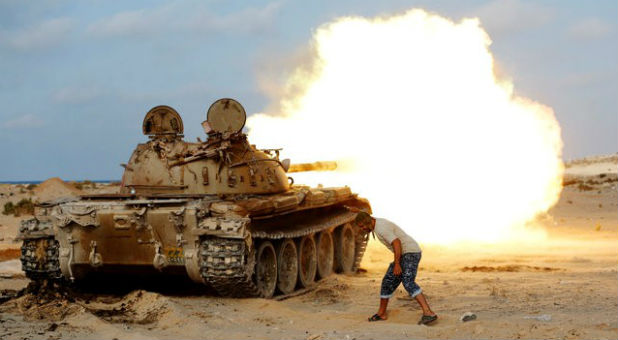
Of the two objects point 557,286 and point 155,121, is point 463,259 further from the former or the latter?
point 155,121

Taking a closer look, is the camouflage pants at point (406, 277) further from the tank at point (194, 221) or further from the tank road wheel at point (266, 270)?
the tank road wheel at point (266, 270)

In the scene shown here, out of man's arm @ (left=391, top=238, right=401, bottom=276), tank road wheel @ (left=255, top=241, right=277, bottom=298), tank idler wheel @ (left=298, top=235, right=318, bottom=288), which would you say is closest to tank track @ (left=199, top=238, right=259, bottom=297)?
tank road wheel @ (left=255, top=241, right=277, bottom=298)

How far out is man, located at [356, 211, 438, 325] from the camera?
1062 cm

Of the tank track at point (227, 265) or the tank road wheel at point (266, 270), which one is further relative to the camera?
the tank road wheel at point (266, 270)

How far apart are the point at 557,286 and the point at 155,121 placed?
7.97m

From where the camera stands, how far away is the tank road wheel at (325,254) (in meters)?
17.0

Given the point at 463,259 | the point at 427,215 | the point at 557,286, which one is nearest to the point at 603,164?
the point at 427,215

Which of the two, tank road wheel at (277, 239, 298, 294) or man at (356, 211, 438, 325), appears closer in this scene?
man at (356, 211, 438, 325)

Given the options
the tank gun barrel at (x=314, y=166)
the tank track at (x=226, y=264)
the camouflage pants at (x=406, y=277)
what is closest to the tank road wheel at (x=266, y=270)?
the tank track at (x=226, y=264)

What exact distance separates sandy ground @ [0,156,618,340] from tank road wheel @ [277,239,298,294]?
489mm

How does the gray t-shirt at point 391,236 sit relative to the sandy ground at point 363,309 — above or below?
above

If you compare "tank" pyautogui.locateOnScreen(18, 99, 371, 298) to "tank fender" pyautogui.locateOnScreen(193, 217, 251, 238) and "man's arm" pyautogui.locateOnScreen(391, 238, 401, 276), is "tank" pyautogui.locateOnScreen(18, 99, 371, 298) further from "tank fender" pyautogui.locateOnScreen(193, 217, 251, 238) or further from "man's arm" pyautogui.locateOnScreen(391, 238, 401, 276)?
"man's arm" pyautogui.locateOnScreen(391, 238, 401, 276)

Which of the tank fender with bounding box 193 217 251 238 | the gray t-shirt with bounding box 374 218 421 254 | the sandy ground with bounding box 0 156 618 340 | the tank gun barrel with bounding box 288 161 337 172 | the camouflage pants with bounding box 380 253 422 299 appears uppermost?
the tank gun barrel with bounding box 288 161 337 172

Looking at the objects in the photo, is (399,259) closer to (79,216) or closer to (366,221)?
(366,221)
